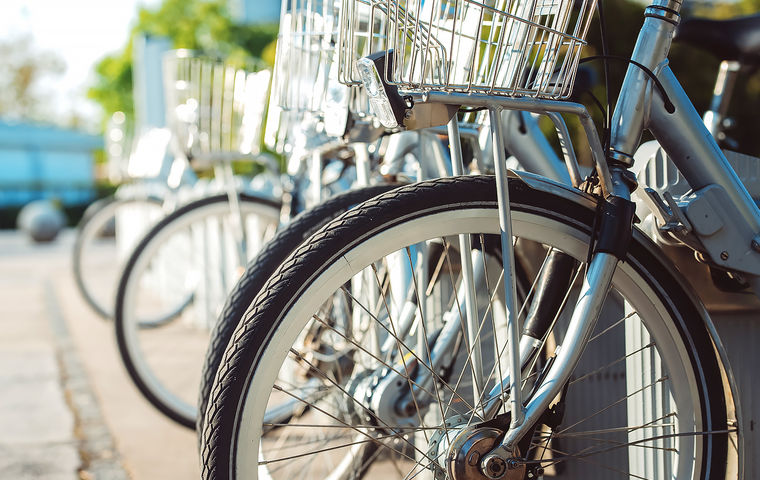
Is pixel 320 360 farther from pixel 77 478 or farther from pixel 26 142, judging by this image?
pixel 26 142

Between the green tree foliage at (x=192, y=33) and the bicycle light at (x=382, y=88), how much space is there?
96.8 ft

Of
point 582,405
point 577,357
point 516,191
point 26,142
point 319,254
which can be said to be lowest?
point 582,405

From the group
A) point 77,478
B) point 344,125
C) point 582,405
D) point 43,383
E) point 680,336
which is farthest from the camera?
point 43,383

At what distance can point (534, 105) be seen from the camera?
Answer: 4.69 feet

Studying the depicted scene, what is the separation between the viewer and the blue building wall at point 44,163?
28.6 meters

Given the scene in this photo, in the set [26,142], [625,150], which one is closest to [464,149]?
[625,150]

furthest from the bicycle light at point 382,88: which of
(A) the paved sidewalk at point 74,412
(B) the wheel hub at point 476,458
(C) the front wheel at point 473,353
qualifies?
(A) the paved sidewalk at point 74,412

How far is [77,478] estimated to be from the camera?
268 cm

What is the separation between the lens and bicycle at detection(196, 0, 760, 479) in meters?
1.38

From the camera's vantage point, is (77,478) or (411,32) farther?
(77,478)

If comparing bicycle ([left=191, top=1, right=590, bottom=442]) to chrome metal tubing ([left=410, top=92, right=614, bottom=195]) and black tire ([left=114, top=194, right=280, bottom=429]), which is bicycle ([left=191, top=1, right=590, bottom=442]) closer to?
chrome metal tubing ([left=410, top=92, right=614, bottom=195])

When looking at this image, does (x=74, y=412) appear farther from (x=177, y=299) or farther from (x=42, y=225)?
(x=42, y=225)

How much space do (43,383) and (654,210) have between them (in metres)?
3.26

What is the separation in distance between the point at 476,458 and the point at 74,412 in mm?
2539
